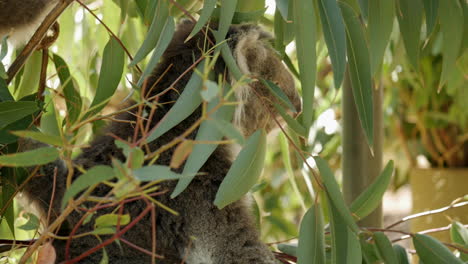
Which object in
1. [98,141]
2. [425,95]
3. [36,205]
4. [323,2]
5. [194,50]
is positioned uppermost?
[323,2]

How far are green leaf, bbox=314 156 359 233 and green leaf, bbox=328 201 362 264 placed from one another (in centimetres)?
4

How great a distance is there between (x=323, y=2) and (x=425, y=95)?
2915mm

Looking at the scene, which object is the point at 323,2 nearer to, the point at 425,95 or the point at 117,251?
the point at 117,251

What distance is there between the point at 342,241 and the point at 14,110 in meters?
0.67

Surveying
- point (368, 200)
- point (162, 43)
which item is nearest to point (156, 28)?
point (162, 43)

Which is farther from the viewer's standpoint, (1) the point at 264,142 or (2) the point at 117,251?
(2) the point at 117,251

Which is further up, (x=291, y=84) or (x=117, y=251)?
(x=291, y=84)

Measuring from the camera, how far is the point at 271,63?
1817mm

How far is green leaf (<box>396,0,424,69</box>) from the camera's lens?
1486 millimetres

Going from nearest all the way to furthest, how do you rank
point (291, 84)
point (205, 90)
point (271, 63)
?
point (205, 90) → point (271, 63) → point (291, 84)

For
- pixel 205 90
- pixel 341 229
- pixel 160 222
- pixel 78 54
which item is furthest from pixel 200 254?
pixel 78 54

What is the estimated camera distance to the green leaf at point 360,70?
1.31m

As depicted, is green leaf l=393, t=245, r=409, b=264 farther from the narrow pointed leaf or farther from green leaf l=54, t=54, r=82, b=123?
green leaf l=54, t=54, r=82, b=123

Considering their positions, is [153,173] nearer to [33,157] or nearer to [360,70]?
[33,157]
